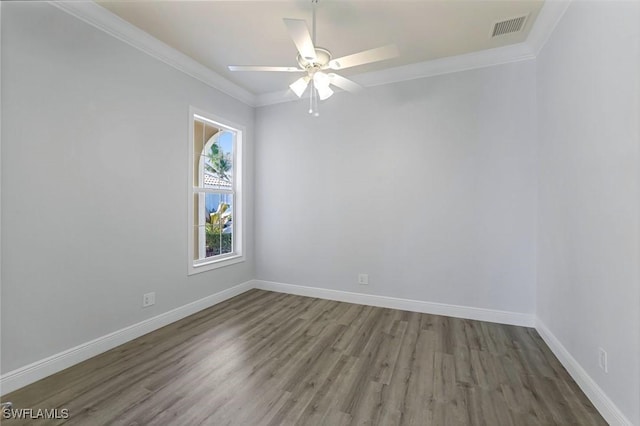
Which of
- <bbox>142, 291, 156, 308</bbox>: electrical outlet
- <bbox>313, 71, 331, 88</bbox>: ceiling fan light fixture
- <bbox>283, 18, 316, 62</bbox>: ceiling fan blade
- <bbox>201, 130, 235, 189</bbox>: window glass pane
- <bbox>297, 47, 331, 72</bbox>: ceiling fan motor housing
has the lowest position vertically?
<bbox>142, 291, 156, 308</bbox>: electrical outlet

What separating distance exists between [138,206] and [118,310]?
3.16 ft

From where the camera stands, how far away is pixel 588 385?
6.05 feet

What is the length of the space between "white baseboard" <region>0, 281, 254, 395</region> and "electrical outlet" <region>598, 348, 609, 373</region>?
357 cm

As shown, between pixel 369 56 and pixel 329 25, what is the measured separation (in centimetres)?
86

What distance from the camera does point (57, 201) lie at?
2119 millimetres

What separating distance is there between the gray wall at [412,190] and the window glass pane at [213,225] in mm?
540

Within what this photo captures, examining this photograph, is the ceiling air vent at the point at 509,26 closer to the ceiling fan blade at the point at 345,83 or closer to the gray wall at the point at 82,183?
the ceiling fan blade at the point at 345,83

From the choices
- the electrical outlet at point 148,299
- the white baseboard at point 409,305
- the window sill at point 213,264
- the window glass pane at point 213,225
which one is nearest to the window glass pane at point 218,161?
the window glass pane at point 213,225

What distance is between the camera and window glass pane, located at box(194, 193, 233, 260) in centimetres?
358

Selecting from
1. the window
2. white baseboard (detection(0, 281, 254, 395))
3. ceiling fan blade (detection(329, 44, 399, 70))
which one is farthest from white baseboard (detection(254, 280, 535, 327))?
ceiling fan blade (detection(329, 44, 399, 70))

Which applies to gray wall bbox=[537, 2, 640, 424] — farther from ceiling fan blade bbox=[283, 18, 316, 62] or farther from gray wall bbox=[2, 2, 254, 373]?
gray wall bbox=[2, 2, 254, 373]

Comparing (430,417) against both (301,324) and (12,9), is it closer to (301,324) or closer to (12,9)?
(301,324)

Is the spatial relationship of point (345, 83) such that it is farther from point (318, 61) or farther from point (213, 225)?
point (213, 225)

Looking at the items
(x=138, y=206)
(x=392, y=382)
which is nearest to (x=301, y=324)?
(x=392, y=382)
